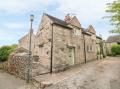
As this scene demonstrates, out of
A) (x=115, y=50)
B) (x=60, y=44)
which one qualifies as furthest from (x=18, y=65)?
(x=115, y=50)

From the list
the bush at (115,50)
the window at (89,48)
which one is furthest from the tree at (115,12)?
the bush at (115,50)

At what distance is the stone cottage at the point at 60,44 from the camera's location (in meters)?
16.2

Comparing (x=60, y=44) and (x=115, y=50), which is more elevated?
(x=60, y=44)

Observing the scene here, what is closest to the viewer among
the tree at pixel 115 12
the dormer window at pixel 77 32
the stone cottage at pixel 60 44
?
the tree at pixel 115 12

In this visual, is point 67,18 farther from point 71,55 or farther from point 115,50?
point 115,50

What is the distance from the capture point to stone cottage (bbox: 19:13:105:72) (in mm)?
16250

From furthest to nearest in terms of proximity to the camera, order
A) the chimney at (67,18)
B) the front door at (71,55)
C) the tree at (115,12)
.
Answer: the chimney at (67,18), the front door at (71,55), the tree at (115,12)

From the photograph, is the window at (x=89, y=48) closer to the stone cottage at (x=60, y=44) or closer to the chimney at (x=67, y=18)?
the stone cottage at (x=60, y=44)

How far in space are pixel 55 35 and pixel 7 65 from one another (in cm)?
711

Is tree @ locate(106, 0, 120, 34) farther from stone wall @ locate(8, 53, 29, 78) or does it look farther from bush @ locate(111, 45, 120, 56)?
bush @ locate(111, 45, 120, 56)

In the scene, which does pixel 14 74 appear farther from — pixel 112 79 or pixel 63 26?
pixel 112 79

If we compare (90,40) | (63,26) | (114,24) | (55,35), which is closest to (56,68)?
(55,35)

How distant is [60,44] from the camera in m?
17.0

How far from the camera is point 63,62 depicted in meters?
17.0
